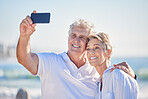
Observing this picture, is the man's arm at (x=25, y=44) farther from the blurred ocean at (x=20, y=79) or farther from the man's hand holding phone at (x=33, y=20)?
the blurred ocean at (x=20, y=79)

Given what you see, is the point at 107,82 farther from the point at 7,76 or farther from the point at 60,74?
the point at 7,76

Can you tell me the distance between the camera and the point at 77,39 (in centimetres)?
429

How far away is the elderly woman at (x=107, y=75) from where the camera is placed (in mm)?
3336

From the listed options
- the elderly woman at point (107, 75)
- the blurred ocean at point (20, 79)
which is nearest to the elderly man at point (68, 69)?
the elderly woman at point (107, 75)

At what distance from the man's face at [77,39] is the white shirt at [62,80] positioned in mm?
169

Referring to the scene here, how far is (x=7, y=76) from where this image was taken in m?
21.9

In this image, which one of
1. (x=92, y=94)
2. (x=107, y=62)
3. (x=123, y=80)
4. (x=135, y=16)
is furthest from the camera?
(x=135, y=16)

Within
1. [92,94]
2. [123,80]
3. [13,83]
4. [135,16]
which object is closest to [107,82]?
[123,80]

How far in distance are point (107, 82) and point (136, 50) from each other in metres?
30.4

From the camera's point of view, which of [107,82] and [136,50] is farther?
[136,50]

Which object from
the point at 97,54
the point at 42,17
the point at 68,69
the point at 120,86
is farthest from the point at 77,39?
the point at 120,86

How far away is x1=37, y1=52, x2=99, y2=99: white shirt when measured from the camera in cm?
405

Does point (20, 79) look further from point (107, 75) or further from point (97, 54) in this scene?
point (107, 75)

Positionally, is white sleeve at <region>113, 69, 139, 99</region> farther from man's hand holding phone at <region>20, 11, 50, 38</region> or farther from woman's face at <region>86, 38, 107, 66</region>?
man's hand holding phone at <region>20, 11, 50, 38</region>
